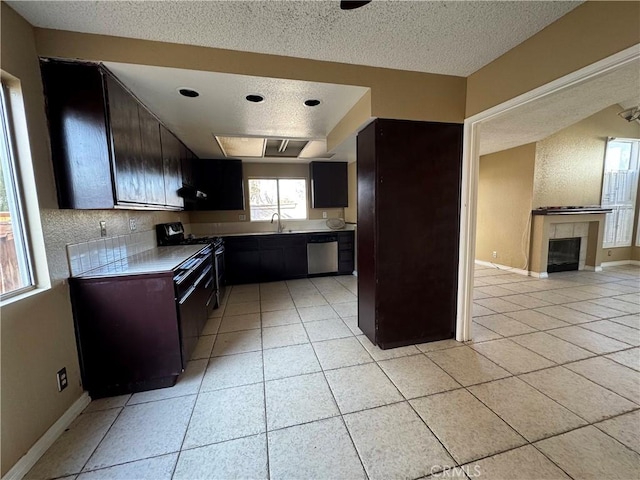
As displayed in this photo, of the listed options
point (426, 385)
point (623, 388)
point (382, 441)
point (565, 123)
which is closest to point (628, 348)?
point (623, 388)

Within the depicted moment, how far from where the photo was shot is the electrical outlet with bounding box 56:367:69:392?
→ 5.10 feet

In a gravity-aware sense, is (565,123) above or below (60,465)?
above

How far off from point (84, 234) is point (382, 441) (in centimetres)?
241

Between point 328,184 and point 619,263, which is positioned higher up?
point 328,184

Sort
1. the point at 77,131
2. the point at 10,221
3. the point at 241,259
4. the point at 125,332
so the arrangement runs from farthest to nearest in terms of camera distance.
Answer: the point at 241,259 → the point at 125,332 → the point at 77,131 → the point at 10,221

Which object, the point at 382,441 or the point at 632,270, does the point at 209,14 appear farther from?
the point at 632,270

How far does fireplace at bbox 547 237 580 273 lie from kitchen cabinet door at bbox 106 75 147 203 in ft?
20.6

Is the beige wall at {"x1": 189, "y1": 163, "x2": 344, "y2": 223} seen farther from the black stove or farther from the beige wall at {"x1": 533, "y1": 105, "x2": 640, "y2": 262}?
the beige wall at {"x1": 533, "y1": 105, "x2": 640, "y2": 262}

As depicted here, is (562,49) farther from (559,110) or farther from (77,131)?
(77,131)

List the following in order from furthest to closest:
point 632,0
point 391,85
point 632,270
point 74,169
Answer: point 632,270, point 391,85, point 74,169, point 632,0

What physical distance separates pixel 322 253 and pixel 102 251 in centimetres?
328

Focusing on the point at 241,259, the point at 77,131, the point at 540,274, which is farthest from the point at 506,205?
the point at 77,131

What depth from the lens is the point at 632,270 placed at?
4746 mm

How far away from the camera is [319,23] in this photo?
1.56 m
